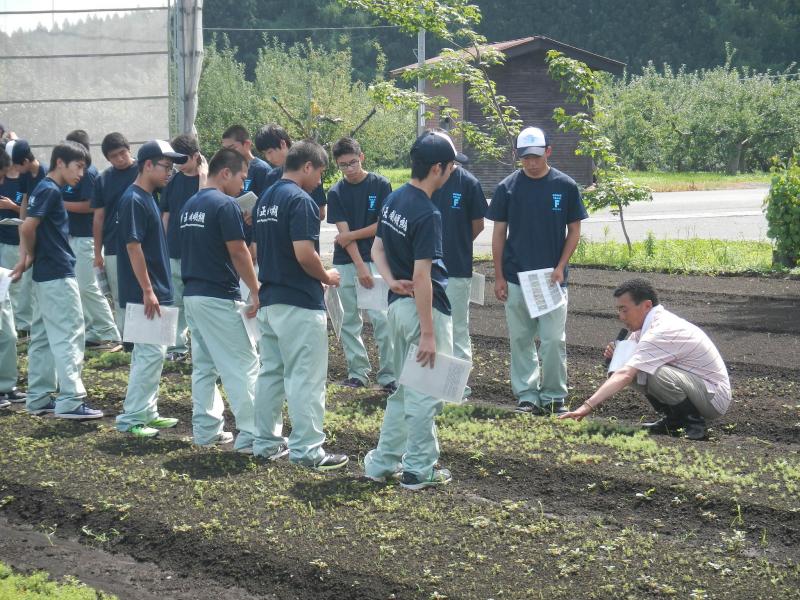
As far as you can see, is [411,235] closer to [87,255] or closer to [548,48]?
[87,255]

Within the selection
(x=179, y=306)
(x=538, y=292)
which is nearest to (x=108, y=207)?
(x=179, y=306)

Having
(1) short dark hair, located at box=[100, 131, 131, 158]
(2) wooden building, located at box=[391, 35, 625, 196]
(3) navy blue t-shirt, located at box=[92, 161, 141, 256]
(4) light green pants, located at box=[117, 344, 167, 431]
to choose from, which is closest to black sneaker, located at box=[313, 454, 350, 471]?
(4) light green pants, located at box=[117, 344, 167, 431]

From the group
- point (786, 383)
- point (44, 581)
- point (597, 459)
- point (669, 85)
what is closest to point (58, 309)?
point (44, 581)

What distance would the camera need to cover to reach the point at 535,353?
8.66 metres

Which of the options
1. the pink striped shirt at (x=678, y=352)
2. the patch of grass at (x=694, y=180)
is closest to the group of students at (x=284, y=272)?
the pink striped shirt at (x=678, y=352)

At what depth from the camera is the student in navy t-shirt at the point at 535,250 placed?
8.46 metres

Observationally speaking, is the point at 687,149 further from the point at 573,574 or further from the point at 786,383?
the point at 573,574

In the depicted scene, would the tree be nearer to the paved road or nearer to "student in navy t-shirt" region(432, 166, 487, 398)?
the paved road

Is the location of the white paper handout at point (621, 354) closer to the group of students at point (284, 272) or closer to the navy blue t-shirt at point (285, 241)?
the group of students at point (284, 272)

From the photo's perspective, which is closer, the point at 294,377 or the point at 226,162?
the point at 294,377

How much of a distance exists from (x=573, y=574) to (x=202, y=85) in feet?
111

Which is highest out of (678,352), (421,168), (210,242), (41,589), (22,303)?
(421,168)

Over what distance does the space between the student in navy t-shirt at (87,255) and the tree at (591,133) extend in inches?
288

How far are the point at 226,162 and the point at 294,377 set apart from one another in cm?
151
